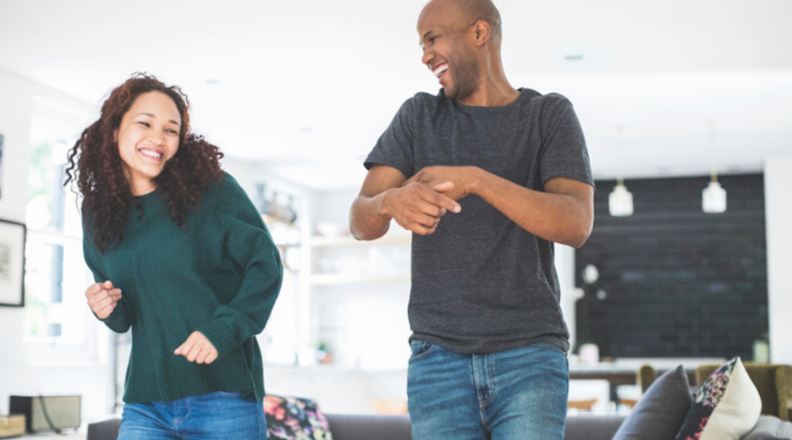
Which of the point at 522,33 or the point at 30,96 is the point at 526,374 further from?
the point at 30,96

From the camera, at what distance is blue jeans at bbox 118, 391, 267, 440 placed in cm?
164

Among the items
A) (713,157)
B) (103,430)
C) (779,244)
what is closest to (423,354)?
(103,430)

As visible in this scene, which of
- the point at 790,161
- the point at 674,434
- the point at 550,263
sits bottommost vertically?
the point at 674,434

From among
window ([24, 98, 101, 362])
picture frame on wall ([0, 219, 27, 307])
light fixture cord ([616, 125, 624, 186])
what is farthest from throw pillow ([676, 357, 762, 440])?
light fixture cord ([616, 125, 624, 186])

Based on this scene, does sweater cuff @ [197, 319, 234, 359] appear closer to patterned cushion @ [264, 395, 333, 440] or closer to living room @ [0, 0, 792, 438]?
patterned cushion @ [264, 395, 333, 440]

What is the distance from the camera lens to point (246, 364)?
5.64ft

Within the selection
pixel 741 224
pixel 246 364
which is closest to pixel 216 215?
pixel 246 364

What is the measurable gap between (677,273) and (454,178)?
8.42m

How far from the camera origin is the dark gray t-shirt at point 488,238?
1245mm

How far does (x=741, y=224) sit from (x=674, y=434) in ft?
21.8

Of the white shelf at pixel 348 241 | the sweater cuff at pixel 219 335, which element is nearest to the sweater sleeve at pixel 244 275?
the sweater cuff at pixel 219 335

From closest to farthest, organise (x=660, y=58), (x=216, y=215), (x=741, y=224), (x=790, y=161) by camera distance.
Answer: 1. (x=216, y=215)
2. (x=660, y=58)
3. (x=790, y=161)
4. (x=741, y=224)

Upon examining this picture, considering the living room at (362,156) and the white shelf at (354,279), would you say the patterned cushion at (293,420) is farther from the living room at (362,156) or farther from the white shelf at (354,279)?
the white shelf at (354,279)

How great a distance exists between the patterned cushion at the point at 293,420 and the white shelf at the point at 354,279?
5.11 meters
